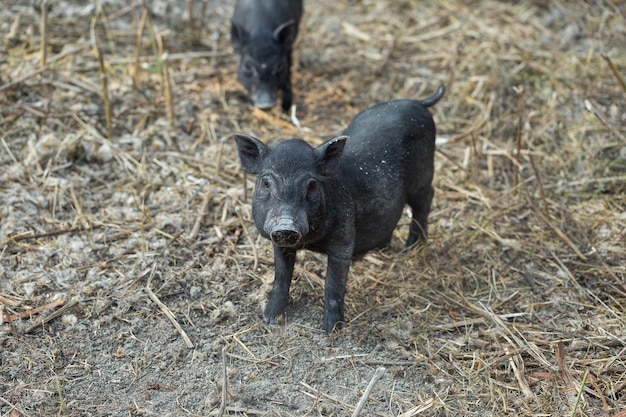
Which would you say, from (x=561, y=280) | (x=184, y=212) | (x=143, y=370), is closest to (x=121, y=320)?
(x=143, y=370)

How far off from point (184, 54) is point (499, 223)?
381 cm

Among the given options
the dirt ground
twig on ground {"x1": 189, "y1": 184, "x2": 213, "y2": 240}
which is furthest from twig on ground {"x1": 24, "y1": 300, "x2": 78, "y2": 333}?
twig on ground {"x1": 189, "y1": 184, "x2": 213, "y2": 240}

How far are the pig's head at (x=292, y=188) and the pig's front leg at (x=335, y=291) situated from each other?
0.33 metres

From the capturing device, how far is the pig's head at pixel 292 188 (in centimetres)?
408

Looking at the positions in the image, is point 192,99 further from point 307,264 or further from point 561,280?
point 561,280

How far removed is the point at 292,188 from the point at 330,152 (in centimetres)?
35

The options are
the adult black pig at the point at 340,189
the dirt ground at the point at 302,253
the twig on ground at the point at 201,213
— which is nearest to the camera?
the adult black pig at the point at 340,189

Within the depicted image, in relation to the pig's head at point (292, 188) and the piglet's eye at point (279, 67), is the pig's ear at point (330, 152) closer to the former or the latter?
the pig's head at point (292, 188)

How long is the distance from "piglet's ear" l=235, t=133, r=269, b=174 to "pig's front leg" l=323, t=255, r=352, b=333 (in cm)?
71

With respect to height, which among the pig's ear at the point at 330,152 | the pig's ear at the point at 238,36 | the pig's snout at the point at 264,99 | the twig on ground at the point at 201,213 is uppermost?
the pig's ear at the point at 330,152

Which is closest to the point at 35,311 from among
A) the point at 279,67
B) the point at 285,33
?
the point at 279,67

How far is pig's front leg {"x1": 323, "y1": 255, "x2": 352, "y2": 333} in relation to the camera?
4652mm

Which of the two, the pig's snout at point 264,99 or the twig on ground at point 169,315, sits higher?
the pig's snout at point 264,99

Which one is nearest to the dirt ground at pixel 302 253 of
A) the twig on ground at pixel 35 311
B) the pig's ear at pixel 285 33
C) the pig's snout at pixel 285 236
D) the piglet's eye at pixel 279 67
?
the twig on ground at pixel 35 311
